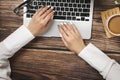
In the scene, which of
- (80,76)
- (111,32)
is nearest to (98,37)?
(111,32)

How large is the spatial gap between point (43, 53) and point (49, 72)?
0.27 feet

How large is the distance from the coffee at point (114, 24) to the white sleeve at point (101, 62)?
0.31ft

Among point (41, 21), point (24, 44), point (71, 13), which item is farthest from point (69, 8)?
point (24, 44)

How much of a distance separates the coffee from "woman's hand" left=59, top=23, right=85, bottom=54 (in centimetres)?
12

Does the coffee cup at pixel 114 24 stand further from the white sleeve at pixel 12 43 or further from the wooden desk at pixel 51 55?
the white sleeve at pixel 12 43

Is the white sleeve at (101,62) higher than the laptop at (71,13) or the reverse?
the reverse

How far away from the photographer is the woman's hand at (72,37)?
1125mm

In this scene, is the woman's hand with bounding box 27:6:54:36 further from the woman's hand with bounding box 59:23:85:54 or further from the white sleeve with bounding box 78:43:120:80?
the white sleeve with bounding box 78:43:120:80

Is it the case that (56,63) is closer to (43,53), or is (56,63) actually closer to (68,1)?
(43,53)

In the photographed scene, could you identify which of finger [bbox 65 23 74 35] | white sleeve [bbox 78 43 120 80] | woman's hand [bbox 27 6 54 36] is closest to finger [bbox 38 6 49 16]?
woman's hand [bbox 27 6 54 36]

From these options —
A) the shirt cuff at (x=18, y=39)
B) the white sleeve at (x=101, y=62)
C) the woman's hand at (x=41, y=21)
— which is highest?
the woman's hand at (x=41, y=21)

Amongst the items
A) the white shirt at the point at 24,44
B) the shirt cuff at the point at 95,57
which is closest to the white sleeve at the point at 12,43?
the white shirt at the point at 24,44

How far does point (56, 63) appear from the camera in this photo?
1.17 meters

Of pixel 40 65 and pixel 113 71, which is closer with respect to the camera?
pixel 113 71
